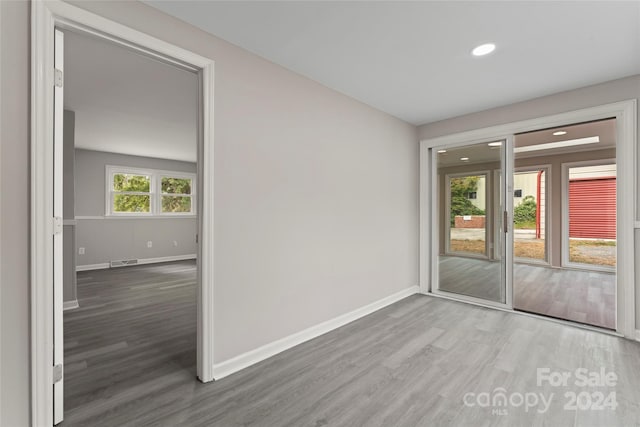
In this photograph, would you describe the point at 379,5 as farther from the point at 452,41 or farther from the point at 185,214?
the point at 185,214

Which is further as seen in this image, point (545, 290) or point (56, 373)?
point (545, 290)

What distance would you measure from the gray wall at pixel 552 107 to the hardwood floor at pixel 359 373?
1106 millimetres

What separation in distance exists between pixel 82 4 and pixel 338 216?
247 centimetres

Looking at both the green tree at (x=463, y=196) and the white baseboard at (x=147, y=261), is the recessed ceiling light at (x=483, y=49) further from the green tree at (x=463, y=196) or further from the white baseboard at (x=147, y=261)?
the white baseboard at (x=147, y=261)

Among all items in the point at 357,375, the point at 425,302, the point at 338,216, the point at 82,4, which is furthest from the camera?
the point at 425,302

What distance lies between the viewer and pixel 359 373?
2.16 meters

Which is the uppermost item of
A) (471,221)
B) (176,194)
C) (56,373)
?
(176,194)

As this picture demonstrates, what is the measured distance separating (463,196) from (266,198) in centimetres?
300

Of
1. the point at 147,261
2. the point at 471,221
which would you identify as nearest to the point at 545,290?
the point at 471,221

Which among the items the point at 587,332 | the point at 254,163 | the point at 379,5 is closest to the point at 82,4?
the point at 254,163

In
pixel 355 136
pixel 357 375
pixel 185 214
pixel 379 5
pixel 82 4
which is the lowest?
pixel 357 375

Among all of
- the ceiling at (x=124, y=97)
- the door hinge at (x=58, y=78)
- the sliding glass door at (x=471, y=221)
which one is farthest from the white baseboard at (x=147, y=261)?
the sliding glass door at (x=471, y=221)

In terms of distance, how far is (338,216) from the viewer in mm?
3125

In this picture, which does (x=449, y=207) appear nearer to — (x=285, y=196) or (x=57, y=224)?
(x=285, y=196)
